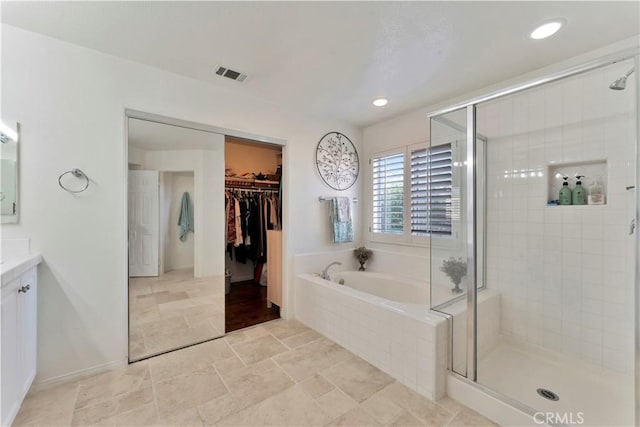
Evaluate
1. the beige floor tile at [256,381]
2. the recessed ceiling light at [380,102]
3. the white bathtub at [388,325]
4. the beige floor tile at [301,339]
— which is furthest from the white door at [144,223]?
the recessed ceiling light at [380,102]

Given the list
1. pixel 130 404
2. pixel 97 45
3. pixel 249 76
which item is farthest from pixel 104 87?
pixel 130 404

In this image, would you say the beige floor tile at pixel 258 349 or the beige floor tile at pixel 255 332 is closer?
the beige floor tile at pixel 258 349

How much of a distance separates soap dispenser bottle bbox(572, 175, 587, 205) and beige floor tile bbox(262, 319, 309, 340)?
264 cm

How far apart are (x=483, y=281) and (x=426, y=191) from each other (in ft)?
3.50

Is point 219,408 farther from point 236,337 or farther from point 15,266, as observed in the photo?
point 15,266

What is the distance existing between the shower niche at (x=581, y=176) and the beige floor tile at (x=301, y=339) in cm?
242

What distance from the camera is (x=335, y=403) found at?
1.71 m

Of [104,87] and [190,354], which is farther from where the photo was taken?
[190,354]

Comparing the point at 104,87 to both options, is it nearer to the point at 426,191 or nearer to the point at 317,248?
the point at 317,248

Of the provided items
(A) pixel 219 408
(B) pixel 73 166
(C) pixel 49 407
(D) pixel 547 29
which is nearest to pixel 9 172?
(B) pixel 73 166

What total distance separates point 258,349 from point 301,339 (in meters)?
0.42

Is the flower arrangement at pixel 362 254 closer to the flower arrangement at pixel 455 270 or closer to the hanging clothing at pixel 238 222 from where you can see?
the flower arrangement at pixel 455 270

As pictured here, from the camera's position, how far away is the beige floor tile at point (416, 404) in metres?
1.59

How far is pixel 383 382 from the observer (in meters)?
1.92
